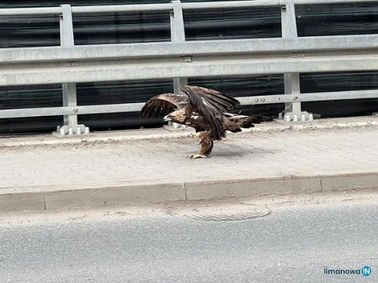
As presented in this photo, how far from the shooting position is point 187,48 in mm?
10609

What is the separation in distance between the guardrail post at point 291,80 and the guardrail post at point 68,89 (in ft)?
8.87

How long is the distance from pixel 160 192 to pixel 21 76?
2.89 meters

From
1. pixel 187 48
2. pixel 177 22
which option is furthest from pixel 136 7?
pixel 187 48

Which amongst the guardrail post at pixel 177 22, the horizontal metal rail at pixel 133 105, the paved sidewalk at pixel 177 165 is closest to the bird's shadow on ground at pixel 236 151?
the paved sidewalk at pixel 177 165

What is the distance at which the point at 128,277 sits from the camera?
6168 mm

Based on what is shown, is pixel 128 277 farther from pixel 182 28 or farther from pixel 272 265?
pixel 182 28

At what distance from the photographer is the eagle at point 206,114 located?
905 centimetres

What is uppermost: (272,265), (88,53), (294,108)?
(88,53)

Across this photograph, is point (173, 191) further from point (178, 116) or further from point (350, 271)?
point (350, 271)

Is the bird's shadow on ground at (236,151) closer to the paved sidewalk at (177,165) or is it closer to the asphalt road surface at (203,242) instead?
the paved sidewalk at (177,165)

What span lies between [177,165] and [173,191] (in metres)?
0.95

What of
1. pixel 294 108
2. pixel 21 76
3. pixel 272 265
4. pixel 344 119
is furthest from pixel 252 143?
pixel 272 265

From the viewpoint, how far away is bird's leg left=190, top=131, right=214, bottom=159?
9414 mm

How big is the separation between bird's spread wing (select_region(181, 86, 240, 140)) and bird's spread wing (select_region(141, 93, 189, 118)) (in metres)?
0.39
